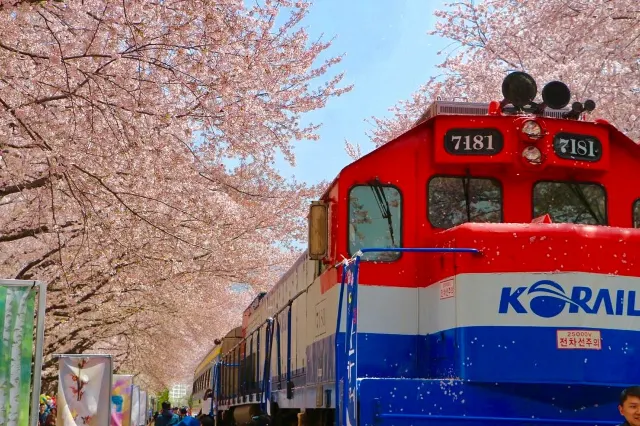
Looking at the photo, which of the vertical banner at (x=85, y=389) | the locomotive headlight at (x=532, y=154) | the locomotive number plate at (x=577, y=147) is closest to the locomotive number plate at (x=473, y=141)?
the locomotive headlight at (x=532, y=154)

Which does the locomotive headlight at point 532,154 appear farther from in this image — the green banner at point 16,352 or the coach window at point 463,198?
the green banner at point 16,352

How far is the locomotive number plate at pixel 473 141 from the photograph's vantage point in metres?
6.66

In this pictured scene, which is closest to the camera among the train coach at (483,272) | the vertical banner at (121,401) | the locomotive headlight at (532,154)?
the train coach at (483,272)

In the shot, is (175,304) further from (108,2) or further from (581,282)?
(581,282)

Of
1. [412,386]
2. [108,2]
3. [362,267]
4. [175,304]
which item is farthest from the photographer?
[175,304]

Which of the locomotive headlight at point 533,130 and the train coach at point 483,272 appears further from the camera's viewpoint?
the locomotive headlight at point 533,130

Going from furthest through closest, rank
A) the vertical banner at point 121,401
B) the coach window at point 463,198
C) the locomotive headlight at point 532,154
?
the vertical banner at point 121,401, the coach window at point 463,198, the locomotive headlight at point 532,154

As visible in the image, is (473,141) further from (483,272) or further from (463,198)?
(483,272)

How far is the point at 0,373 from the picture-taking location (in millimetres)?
5812

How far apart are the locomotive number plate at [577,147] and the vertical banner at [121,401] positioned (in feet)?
43.6

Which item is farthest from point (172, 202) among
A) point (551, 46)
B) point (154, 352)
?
point (154, 352)

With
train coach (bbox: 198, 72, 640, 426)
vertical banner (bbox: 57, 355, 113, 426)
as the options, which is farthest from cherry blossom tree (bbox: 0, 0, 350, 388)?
train coach (bbox: 198, 72, 640, 426)

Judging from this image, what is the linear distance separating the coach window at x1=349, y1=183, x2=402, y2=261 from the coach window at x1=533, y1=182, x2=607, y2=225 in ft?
3.78

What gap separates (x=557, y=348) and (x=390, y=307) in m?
1.36
